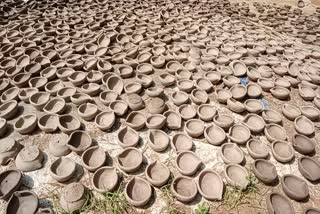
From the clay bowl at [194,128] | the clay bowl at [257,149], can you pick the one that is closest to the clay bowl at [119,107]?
the clay bowl at [194,128]

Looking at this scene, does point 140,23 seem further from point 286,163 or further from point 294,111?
point 286,163

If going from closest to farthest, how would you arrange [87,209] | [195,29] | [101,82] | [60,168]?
1. [87,209]
2. [60,168]
3. [101,82]
4. [195,29]

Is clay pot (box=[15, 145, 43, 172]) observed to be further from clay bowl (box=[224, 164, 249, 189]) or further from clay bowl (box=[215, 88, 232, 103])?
clay bowl (box=[215, 88, 232, 103])

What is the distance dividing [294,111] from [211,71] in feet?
4.65

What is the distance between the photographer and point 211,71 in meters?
4.55

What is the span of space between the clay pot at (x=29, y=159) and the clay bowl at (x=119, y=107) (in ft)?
3.56

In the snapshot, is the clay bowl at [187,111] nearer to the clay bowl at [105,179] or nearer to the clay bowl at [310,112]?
the clay bowl at [105,179]

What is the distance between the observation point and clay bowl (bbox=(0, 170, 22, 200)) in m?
2.78

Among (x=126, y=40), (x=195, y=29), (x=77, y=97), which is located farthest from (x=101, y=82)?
(x=195, y=29)

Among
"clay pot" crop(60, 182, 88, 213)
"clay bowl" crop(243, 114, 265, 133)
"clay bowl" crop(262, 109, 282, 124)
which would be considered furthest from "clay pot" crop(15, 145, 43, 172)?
"clay bowl" crop(262, 109, 282, 124)

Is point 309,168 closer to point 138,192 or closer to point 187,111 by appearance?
point 187,111

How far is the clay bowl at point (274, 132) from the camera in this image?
138 inches

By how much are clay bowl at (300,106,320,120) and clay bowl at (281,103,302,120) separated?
8 cm

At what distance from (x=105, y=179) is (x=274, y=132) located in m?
2.26
